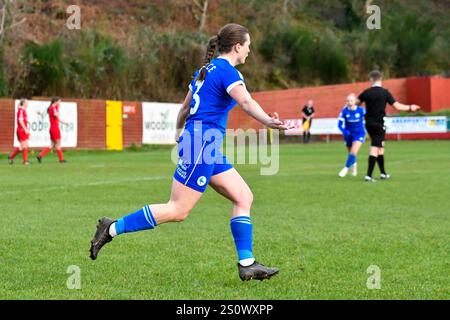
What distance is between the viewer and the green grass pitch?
21.1 feet

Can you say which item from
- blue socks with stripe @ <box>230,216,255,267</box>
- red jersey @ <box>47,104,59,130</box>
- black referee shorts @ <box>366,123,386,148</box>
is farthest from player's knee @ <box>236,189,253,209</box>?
red jersey @ <box>47,104,59,130</box>

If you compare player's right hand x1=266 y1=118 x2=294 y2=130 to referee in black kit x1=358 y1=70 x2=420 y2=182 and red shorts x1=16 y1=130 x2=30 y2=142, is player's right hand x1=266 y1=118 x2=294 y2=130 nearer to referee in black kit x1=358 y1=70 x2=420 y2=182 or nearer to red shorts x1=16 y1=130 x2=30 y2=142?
referee in black kit x1=358 y1=70 x2=420 y2=182

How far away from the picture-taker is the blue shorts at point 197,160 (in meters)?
6.75

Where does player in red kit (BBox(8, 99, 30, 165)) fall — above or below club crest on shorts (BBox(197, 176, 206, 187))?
above

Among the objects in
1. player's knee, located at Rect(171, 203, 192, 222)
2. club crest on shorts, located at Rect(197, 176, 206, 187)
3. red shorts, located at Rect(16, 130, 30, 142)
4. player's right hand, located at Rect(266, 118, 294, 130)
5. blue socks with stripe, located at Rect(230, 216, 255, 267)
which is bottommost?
blue socks with stripe, located at Rect(230, 216, 255, 267)

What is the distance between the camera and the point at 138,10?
2232 inches

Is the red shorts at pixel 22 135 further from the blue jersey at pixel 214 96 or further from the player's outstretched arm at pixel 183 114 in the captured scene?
the blue jersey at pixel 214 96

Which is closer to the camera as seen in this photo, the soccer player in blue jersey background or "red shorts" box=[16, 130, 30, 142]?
the soccer player in blue jersey background

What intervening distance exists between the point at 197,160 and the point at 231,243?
2.29 m

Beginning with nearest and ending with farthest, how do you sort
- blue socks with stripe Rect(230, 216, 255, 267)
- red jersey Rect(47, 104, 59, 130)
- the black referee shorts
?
blue socks with stripe Rect(230, 216, 255, 267) < the black referee shorts < red jersey Rect(47, 104, 59, 130)

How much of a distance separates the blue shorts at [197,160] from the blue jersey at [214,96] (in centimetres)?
11

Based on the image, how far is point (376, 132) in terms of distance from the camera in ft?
57.9

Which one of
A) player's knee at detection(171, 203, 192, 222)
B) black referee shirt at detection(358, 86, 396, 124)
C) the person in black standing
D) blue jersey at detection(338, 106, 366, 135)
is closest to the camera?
player's knee at detection(171, 203, 192, 222)
